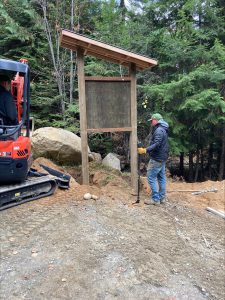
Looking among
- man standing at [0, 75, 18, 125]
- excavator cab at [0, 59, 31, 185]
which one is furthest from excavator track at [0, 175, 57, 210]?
man standing at [0, 75, 18, 125]

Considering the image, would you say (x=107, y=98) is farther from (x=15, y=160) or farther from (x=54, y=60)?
(x=54, y=60)

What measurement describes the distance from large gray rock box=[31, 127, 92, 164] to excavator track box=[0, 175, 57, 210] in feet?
7.05

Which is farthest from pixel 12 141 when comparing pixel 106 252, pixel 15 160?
pixel 106 252

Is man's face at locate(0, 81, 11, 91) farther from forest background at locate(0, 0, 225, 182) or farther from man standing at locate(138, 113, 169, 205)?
forest background at locate(0, 0, 225, 182)

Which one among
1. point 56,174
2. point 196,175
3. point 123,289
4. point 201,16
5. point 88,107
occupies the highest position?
point 201,16

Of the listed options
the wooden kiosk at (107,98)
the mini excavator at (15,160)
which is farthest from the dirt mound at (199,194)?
the mini excavator at (15,160)

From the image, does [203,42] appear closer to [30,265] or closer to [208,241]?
[208,241]

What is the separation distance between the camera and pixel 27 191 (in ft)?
19.8

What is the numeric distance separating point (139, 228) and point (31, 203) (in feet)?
6.86

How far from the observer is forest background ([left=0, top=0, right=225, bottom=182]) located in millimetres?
10219

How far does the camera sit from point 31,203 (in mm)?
5938

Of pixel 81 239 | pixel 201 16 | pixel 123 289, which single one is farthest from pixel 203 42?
pixel 123 289

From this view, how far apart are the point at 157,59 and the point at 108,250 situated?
27.5ft

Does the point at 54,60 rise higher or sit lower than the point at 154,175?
higher
